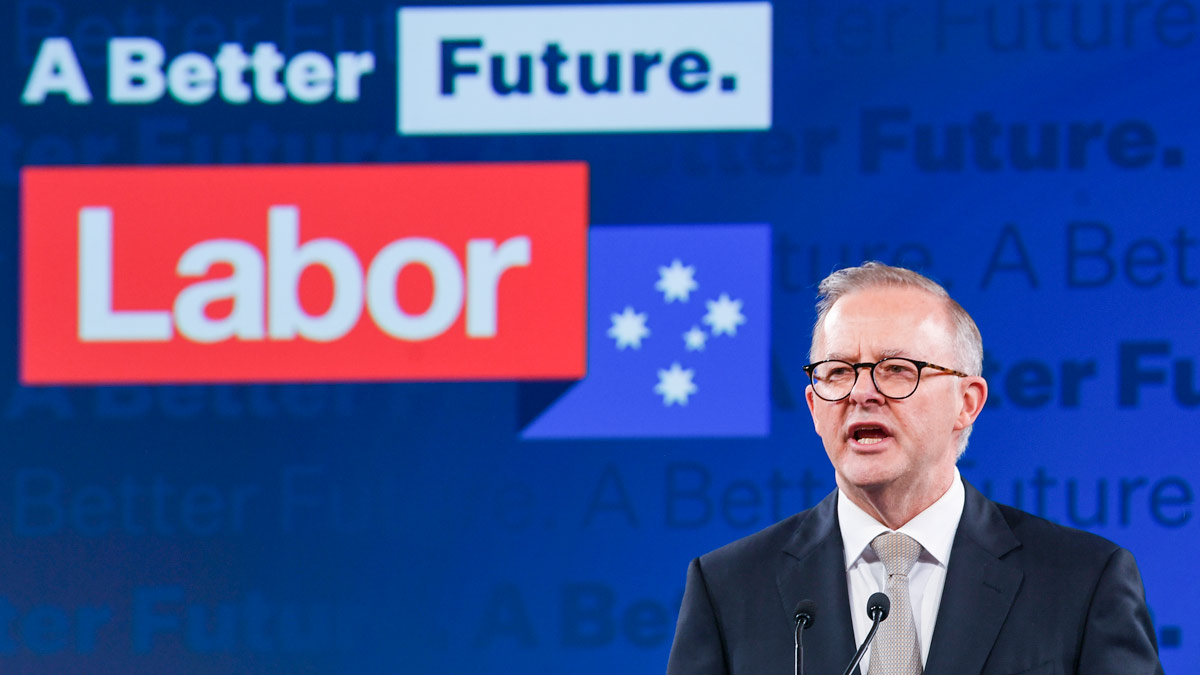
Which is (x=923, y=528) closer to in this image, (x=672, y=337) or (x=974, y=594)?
(x=974, y=594)

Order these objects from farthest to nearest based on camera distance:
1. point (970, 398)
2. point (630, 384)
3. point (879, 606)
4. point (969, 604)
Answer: point (630, 384), point (970, 398), point (969, 604), point (879, 606)

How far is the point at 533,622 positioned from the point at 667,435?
24.0 inches

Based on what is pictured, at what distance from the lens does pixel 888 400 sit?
1.64m

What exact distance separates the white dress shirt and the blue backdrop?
1517 millimetres

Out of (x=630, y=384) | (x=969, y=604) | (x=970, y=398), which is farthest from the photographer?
(x=630, y=384)

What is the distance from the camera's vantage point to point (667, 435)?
3.25 meters

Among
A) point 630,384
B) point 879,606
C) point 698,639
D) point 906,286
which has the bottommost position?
point 698,639

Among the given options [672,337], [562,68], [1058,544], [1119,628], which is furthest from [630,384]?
[1119,628]

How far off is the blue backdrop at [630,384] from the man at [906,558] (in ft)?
4.98

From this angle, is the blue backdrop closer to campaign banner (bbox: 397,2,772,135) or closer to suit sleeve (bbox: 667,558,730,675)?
campaign banner (bbox: 397,2,772,135)

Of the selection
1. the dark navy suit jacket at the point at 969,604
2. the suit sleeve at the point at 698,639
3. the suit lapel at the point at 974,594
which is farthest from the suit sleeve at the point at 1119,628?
the suit sleeve at the point at 698,639

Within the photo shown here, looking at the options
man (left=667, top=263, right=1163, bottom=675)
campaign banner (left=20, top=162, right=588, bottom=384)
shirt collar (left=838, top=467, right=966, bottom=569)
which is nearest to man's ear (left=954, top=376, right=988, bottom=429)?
man (left=667, top=263, right=1163, bottom=675)

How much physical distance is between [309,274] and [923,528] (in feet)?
6.79

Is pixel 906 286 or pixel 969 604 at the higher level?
pixel 906 286
